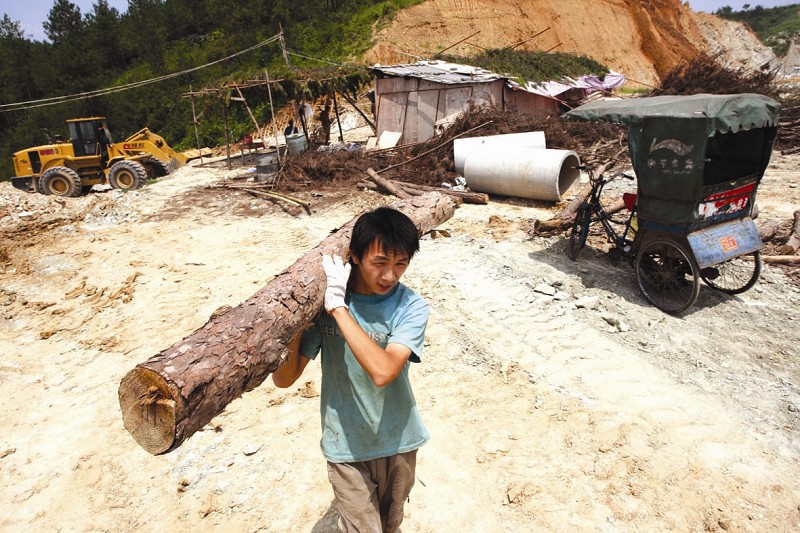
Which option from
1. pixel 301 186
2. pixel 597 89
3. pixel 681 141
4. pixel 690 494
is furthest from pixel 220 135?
pixel 690 494

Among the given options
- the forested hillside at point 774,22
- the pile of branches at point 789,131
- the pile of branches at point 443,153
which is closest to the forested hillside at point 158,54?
the pile of branches at point 443,153

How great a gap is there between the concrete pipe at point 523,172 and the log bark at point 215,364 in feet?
23.1

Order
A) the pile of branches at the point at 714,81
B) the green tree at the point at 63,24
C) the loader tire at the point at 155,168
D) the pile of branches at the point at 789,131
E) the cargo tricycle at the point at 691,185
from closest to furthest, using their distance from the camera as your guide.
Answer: the cargo tricycle at the point at 691,185 < the pile of branches at the point at 789,131 < the pile of branches at the point at 714,81 < the loader tire at the point at 155,168 < the green tree at the point at 63,24

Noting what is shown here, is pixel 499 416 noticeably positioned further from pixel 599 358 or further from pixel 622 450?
pixel 599 358

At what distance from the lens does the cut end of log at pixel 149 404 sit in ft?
5.13

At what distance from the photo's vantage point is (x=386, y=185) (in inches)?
412

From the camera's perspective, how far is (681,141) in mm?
4637

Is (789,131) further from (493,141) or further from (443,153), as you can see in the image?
(443,153)

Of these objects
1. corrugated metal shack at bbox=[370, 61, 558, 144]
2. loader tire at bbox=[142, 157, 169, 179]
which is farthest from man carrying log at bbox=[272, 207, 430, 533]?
loader tire at bbox=[142, 157, 169, 179]

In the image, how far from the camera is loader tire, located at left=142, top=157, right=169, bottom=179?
15133 mm

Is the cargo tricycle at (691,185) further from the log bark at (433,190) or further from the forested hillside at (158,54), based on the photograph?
the forested hillside at (158,54)

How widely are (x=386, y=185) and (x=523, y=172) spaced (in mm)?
3228

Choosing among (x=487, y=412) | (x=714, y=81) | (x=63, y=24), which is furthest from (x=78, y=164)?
(x=63, y=24)

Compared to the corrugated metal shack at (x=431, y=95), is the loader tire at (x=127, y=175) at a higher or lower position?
lower
